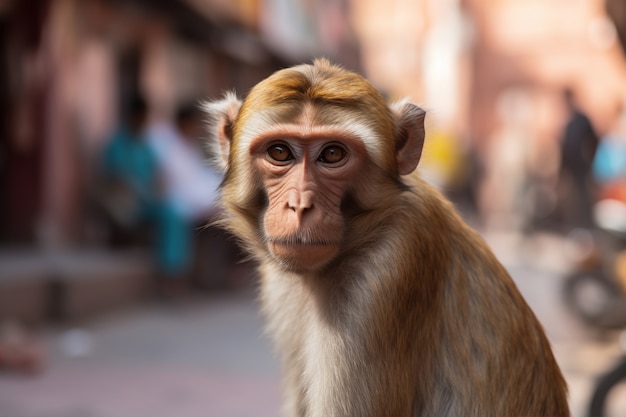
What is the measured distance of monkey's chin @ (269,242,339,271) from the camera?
2943 mm

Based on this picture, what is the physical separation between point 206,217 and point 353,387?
7.25m

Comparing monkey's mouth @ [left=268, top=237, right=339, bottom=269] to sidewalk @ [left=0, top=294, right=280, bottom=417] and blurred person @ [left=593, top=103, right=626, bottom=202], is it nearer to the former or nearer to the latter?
sidewalk @ [left=0, top=294, right=280, bottom=417]

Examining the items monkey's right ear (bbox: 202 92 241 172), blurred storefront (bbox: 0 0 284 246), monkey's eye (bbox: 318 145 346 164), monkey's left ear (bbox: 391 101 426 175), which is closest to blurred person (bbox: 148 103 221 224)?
blurred storefront (bbox: 0 0 284 246)

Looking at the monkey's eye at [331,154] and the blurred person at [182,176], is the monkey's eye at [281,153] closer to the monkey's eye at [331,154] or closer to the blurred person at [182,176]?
the monkey's eye at [331,154]

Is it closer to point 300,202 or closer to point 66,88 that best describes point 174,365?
point 300,202

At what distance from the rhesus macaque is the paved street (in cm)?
215

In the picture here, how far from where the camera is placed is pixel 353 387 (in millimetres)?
2920

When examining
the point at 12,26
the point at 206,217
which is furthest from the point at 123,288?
the point at 12,26

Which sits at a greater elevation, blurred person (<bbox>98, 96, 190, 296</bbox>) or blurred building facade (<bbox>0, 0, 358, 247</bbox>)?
blurred building facade (<bbox>0, 0, 358, 247</bbox>)

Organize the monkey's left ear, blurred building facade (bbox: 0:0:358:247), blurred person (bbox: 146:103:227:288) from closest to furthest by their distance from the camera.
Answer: the monkey's left ear → blurred person (bbox: 146:103:227:288) → blurred building facade (bbox: 0:0:358:247)

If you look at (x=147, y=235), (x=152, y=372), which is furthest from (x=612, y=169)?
(x=152, y=372)

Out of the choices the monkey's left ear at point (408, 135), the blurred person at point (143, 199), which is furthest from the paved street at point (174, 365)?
the monkey's left ear at point (408, 135)

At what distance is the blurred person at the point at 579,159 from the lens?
12844 millimetres

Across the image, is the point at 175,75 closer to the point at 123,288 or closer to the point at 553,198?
the point at 123,288
